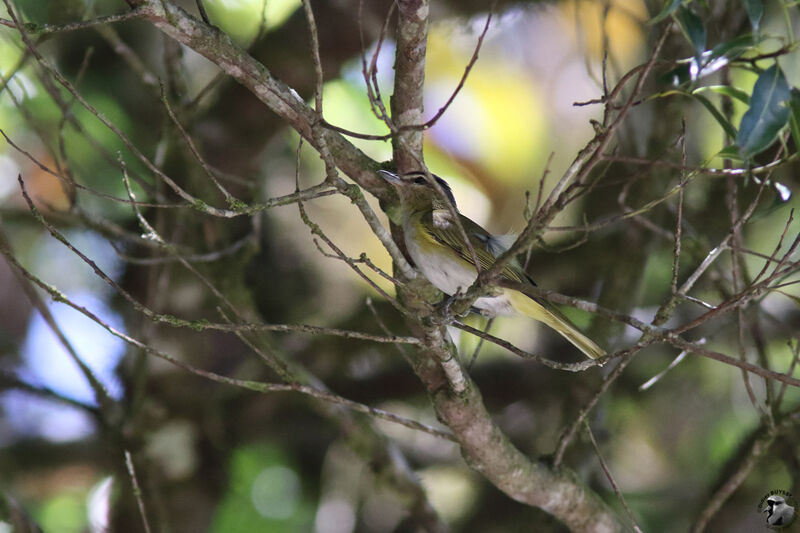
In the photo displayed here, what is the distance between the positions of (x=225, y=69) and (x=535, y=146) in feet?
16.0

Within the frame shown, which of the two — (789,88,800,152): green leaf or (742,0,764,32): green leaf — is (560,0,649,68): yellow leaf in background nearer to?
(742,0,764,32): green leaf

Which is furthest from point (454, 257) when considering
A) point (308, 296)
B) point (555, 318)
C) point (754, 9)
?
point (308, 296)

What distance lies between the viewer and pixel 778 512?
3.48 meters

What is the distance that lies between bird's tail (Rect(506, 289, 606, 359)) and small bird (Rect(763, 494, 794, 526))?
1.02 metres

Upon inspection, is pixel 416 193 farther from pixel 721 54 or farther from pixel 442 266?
pixel 721 54

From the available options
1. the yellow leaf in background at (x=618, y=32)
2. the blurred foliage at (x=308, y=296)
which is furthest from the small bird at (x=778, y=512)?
the yellow leaf in background at (x=618, y=32)

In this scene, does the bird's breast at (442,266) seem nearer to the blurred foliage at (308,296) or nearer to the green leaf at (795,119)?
the blurred foliage at (308,296)

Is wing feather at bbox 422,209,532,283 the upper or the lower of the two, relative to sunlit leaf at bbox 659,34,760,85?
upper

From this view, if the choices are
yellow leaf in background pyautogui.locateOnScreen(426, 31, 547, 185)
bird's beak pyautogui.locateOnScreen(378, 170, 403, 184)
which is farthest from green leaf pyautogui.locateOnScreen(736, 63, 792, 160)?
yellow leaf in background pyautogui.locateOnScreen(426, 31, 547, 185)

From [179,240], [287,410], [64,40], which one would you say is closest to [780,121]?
[179,240]

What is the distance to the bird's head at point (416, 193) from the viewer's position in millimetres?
2943

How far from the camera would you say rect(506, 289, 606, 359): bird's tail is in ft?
10.9

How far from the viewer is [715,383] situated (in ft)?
18.6

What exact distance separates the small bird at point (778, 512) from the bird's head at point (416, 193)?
1.93 metres
